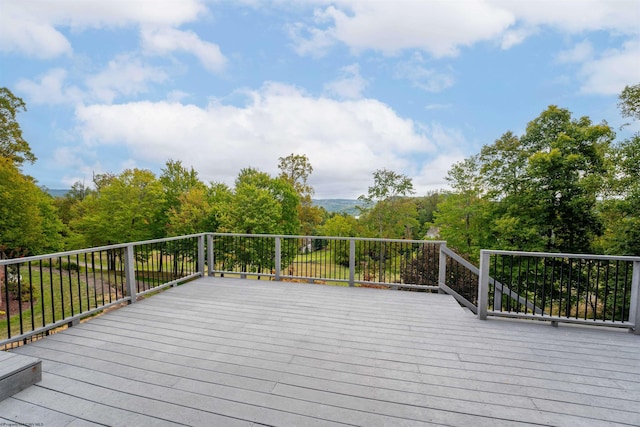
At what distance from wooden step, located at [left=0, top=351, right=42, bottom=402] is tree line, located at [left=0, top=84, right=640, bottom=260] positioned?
42.4ft

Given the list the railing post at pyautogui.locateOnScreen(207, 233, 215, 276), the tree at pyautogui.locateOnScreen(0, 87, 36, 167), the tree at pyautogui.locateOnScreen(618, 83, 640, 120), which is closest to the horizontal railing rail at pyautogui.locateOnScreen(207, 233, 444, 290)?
the railing post at pyautogui.locateOnScreen(207, 233, 215, 276)

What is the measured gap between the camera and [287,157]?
23.6 meters

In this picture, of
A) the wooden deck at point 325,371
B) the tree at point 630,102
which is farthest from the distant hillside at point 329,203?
the wooden deck at point 325,371

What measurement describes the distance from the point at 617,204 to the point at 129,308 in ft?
42.4

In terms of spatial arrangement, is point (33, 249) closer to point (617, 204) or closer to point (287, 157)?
point (287, 157)

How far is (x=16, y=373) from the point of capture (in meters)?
1.97

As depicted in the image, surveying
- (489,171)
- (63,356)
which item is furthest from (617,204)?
(63,356)

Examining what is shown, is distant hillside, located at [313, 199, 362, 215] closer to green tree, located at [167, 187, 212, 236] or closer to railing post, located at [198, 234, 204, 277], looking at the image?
green tree, located at [167, 187, 212, 236]

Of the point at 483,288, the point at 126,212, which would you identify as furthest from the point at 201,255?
the point at 126,212

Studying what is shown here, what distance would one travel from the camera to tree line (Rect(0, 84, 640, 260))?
10066 mm

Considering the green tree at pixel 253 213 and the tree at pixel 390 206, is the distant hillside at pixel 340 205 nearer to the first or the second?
the tree at pixel 390 206

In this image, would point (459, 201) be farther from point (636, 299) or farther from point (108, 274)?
point (108, 274)

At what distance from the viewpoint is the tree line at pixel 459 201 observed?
1007 cm

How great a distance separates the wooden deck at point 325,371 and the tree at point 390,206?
15869 millimetres
